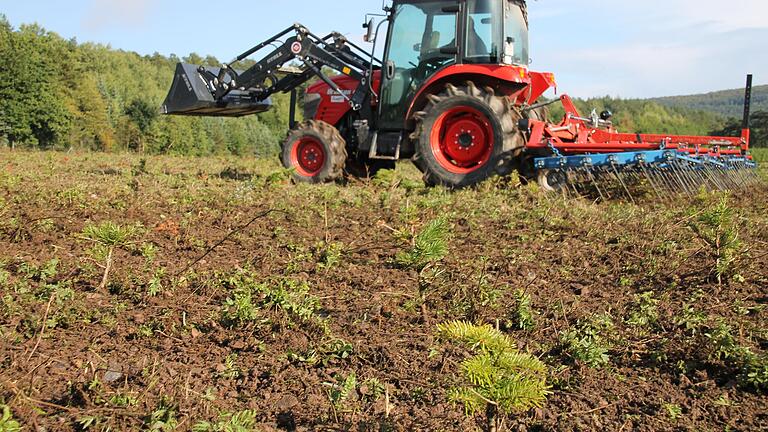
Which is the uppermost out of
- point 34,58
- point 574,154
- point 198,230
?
point 34,58

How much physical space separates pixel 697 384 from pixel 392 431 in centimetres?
128

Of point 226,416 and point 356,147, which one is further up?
point 356,147

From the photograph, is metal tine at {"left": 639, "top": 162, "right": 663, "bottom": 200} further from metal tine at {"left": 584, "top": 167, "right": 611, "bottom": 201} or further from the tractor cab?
the tractor cab

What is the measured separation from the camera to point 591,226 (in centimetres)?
507

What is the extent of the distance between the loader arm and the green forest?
7.48 metres

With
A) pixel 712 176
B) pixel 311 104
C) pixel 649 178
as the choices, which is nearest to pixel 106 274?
pixel 649 178

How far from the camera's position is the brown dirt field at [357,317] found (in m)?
2.60

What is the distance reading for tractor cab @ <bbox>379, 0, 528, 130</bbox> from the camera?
7.98 m

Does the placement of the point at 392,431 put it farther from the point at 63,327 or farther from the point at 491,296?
the point at 63,327

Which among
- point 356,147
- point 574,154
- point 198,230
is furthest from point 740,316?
point 356,147

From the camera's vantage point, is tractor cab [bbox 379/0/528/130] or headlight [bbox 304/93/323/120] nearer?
tractor cab [bbox 379/0/528/130]

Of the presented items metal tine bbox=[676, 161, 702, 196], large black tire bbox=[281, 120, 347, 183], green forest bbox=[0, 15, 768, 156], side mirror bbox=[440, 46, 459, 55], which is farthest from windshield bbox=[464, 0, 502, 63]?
green forest bbox=[0, 15, 768, 156]

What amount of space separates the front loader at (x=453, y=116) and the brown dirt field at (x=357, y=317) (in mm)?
2040

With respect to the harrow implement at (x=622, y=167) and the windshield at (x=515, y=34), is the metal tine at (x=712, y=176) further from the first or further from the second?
the windshield at (x=515, y=34)
